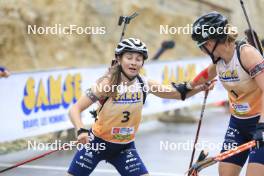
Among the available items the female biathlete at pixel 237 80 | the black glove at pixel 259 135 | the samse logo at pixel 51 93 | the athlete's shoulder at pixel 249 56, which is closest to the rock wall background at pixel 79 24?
the samse logo at pixel 51 93

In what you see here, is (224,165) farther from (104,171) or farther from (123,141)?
(104,171)

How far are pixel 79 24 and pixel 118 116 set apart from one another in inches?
503

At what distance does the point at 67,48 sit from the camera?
1730 centimetres

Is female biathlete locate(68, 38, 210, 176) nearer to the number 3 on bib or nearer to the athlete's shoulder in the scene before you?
the number 3 on bib

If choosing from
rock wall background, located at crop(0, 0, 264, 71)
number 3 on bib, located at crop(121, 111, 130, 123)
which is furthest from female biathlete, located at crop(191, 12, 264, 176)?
rock wall background, located at crop(0, 0, 264, 71)

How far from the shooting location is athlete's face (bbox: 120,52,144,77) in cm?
527

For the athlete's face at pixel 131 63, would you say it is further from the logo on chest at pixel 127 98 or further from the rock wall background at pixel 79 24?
the rock wall background at pixel 79 24

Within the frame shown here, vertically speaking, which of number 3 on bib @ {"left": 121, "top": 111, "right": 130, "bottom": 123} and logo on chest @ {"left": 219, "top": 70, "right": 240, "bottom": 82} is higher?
logo on chest @ {"left": 219, "top": 70, "right": 240, "bottom": 82}

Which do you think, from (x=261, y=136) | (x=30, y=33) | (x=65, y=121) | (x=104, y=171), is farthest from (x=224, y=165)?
(x=30, y=33)

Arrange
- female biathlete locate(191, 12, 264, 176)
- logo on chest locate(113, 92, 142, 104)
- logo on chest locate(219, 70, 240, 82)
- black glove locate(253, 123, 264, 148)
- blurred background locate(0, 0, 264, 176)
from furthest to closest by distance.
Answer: blurred background locate(0, 0, 264, 176), logo on chest locate(113, 92, 142, 104), logo on chest locate(219, 70, 240, 82), female biathlete locate(191, 12, 264, 176), black glove locate(253, 123, 264, 148)

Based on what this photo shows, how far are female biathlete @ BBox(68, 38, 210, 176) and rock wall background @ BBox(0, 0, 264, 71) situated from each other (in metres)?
10.2

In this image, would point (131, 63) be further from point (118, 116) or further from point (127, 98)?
point (118, 116)

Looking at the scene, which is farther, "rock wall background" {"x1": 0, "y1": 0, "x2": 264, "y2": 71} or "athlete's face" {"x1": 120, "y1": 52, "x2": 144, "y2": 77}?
"rock wall background" {"x1": 0, "y1": 0, "x2": 264, "y2": 71}

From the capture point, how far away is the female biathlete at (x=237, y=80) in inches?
194
